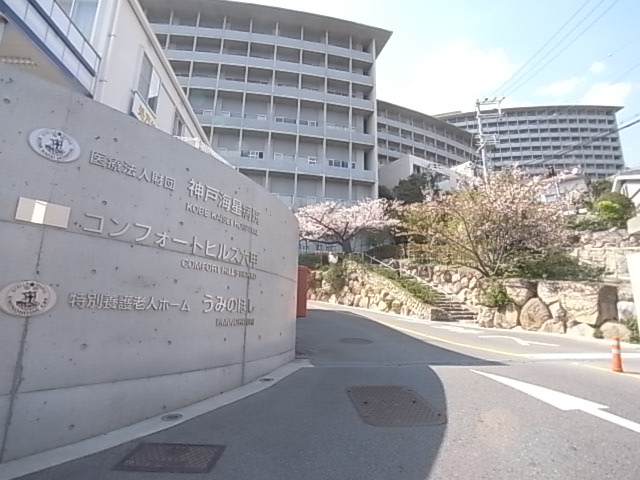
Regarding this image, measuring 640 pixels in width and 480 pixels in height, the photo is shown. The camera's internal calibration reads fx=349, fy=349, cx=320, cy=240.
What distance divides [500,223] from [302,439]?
47.1 ft

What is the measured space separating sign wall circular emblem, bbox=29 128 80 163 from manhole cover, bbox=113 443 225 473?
271cm

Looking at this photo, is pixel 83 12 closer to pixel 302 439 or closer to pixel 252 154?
pixel 302 439

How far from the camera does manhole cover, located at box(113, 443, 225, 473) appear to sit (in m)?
2.78

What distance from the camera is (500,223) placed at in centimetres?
1501

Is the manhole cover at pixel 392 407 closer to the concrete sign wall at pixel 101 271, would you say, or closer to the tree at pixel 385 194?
the concrete sign wall at pixel 101 271

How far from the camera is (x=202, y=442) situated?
10.7 feet

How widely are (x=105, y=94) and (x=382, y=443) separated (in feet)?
28.2

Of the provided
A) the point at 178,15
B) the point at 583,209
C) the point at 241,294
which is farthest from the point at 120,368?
the point at 178,15

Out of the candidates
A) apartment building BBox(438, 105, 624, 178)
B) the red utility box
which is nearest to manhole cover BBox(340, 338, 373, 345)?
the red utility box

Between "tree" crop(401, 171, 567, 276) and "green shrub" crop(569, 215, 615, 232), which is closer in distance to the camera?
"tree" crop(401, 171, 567, 276)

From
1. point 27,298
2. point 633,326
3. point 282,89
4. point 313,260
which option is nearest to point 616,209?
point 633,326

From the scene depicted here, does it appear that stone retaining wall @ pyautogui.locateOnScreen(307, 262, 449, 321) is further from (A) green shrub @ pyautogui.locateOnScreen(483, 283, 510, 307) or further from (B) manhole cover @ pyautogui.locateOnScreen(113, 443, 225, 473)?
(B) manhole cover @ pyautogui.locateOnScreen(113, 443, 225, 473)

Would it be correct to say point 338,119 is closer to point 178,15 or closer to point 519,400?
point 178,15

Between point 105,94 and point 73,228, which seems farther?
point 105,94
